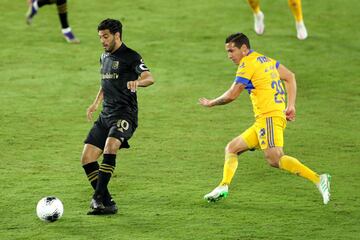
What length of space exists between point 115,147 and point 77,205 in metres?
0.98

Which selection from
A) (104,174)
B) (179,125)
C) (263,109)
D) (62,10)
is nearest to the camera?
(104,174)

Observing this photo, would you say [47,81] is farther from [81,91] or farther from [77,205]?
[77,205]

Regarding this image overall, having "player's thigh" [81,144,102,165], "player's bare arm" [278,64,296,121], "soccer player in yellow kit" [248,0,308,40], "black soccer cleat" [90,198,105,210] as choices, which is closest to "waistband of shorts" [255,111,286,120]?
"player's bare arm" [278,64,296,121]

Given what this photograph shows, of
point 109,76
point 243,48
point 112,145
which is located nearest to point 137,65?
point 109,76

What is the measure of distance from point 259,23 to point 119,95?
1008cm

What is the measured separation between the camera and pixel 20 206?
35.2 ft

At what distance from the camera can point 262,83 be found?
1077 centimetres

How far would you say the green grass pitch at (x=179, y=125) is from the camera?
10.2 m

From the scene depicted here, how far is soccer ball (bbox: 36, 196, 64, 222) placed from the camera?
32.7ft

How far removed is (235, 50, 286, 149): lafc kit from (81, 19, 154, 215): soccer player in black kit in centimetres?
129

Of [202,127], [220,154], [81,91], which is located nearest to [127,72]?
[220,154]

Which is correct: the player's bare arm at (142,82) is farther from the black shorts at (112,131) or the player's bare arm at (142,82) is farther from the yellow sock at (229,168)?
the yellow sock at (229,168)

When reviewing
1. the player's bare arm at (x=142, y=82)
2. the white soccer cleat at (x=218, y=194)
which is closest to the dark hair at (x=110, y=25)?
the player's bare arm at (x=142, y=82)

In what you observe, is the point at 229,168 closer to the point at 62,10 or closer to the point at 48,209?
the point at 48,209
